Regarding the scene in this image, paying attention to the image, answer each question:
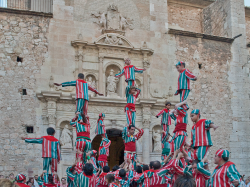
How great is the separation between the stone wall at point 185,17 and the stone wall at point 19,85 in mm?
7165

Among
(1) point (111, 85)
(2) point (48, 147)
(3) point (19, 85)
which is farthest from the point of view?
(1) point (111, 85)

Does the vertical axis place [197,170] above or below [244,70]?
below

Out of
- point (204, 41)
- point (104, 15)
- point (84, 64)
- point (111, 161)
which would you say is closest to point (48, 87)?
point (84, 64)

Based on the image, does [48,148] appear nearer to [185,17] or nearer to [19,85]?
[19,85]

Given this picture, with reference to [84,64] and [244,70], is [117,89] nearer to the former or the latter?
[84,64]

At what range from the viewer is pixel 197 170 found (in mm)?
5965

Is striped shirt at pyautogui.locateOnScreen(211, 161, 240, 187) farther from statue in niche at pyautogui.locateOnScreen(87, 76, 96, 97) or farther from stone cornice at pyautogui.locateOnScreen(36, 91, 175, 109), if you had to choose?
statue in niche at pyautogui.locateOnScreen(87, 76, 96, 97)

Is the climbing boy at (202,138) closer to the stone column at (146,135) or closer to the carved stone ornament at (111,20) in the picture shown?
the stone column at (146,135)

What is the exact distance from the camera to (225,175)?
17.2 ft

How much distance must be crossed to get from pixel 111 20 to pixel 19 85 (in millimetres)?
4688

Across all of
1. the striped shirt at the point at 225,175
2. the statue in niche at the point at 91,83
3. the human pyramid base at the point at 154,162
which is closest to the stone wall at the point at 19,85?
the statue in niche at the point at 91,83

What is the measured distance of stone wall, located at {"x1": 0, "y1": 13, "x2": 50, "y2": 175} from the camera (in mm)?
12789

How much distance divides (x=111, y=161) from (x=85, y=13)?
23.0 feet

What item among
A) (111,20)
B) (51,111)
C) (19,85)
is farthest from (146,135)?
(19,85)
